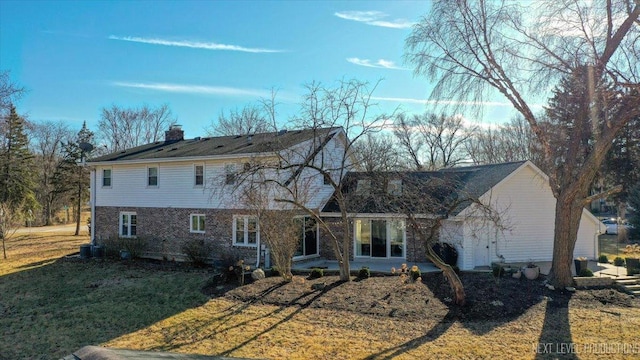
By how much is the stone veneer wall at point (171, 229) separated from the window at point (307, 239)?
2.14m

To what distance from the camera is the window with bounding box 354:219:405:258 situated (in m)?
18.7

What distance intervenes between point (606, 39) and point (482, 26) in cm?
374

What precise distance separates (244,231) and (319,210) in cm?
370

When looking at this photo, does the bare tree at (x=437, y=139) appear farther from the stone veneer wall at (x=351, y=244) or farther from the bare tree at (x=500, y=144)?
the stone veneer wall at (x=351, y=244)

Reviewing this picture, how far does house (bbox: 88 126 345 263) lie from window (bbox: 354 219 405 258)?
2.13 meters

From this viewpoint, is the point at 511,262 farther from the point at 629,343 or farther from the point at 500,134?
the point at 500,134

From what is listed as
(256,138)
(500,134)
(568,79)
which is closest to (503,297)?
(568,79)

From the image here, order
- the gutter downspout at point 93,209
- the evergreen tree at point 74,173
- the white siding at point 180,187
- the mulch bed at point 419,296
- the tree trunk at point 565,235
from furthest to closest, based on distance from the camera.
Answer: the evergreen tree at point 74,173
the gutter downspout at point 93,209
the white siding at point 180,187
the tree trunk at point 565,235
the mulch bed at point 419,296

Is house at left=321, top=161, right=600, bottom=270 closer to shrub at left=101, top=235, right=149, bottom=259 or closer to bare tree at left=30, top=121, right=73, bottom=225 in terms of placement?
shrub at left=101, top=235, right=149, bottom=259

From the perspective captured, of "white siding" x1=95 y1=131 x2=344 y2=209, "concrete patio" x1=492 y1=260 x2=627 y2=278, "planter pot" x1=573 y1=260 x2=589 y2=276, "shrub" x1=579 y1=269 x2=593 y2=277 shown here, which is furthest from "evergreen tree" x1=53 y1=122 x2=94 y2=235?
"shrub" x1=579 y1=269 x2=593 y2=277

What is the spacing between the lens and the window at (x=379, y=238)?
735 inches

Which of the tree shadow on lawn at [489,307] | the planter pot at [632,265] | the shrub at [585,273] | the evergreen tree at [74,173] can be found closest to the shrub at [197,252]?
the tree shadow on lawn at [489,307]

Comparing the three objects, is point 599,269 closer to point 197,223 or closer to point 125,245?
point 197,223

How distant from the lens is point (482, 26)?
1422 centimetres
